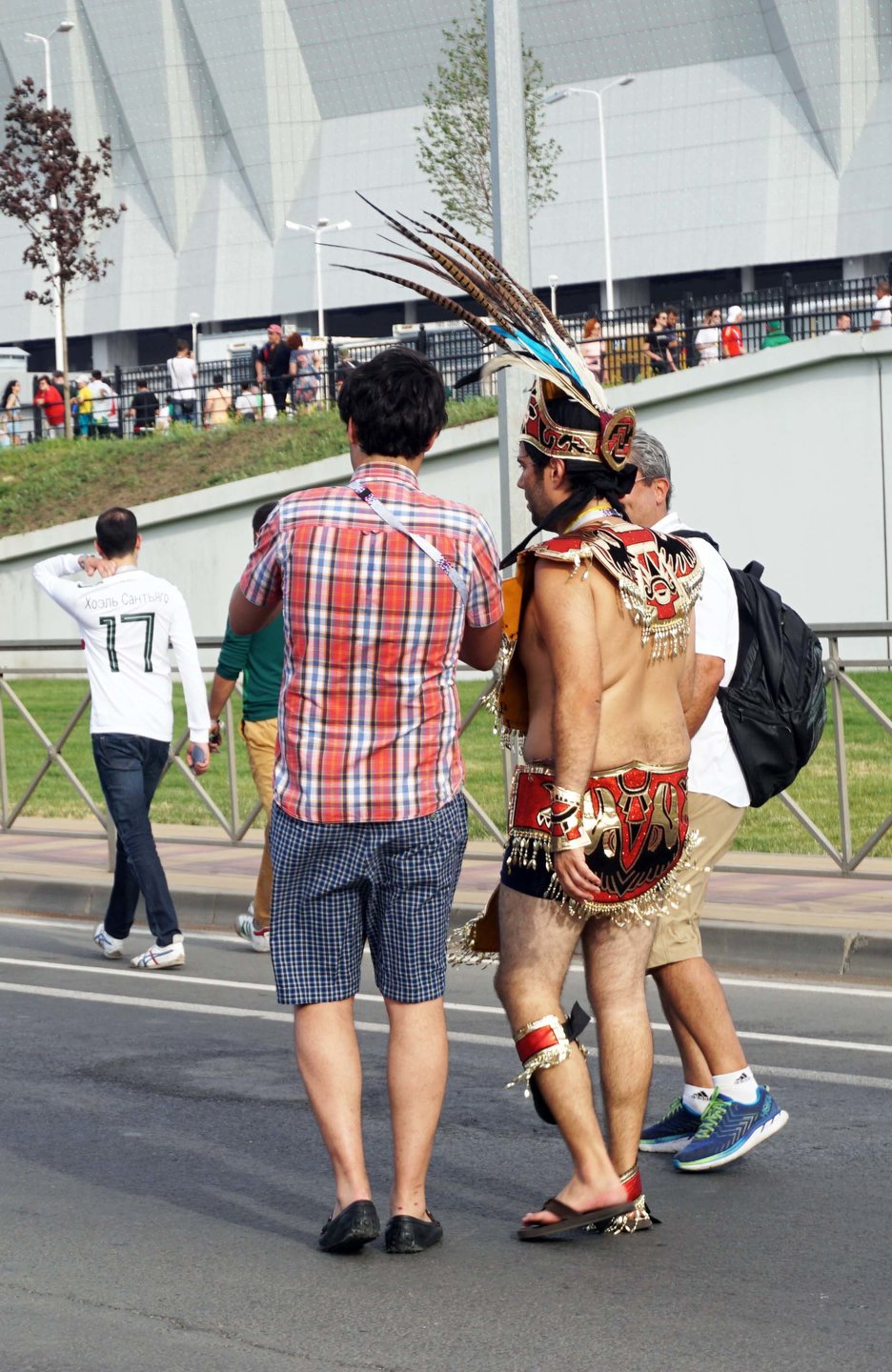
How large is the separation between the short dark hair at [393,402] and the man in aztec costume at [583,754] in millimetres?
195

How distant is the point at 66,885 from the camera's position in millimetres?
10797

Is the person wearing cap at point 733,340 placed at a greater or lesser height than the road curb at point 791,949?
greater

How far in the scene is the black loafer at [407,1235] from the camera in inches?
187

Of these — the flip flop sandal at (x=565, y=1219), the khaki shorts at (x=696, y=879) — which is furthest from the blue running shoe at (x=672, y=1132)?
the flip flop sandal at (x=565, y=1219)

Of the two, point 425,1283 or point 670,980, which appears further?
point 670,980

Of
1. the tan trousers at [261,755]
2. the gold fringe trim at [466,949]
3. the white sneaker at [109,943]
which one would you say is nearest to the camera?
the gold fringe trim at [466,949]

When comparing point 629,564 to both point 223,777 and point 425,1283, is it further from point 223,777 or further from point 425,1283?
point 223,777

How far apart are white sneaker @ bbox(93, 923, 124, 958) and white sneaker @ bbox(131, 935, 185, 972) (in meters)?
0.23

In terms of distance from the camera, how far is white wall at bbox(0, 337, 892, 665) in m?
24.9

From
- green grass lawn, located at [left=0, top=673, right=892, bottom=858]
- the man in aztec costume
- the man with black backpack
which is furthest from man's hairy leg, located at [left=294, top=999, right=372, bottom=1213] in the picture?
green grass lawn, located at [left=0, top=673, right=892, bottom=858]

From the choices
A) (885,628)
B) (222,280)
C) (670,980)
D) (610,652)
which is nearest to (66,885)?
(885,628)

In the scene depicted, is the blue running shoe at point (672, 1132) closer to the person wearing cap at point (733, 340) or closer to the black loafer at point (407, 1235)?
the black loafer at point (407, 1235)

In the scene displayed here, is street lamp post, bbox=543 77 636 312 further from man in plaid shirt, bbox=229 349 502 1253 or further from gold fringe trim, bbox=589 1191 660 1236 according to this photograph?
gold fringe trim, bbox=589 1191 660 1236

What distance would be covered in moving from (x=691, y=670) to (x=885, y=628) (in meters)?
4.59
